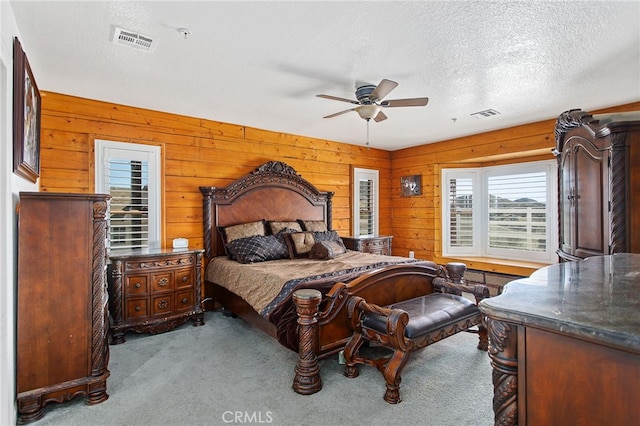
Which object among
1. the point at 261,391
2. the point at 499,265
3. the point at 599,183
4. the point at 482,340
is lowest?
the point at 261,391

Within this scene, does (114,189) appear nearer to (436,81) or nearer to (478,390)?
(436,81)

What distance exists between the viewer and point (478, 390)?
2.42 metres

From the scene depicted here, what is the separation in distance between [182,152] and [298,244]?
1912 mm

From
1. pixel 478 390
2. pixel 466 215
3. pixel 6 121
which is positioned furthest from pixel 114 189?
pixel 466 215

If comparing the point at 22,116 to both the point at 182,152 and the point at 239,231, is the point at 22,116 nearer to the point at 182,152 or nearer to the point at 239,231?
the point at 182,152

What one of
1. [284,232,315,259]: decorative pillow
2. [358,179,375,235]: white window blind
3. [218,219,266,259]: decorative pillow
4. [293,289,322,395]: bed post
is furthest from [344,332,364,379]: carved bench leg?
[358,179,375,235]: white window blind

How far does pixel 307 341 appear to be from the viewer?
249 centimetres

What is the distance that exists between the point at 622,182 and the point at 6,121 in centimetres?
437

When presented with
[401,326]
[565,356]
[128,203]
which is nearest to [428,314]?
[401,326]

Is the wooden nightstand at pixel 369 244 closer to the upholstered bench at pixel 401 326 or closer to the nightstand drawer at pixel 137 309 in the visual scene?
the upholstered bench at pixel 401 326

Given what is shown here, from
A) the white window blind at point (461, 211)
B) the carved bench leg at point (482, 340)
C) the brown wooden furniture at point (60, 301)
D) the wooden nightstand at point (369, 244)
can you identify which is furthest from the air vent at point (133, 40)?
the white window blind at point (461, 211)

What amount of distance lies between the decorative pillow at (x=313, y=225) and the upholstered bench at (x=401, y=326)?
86.8 inches

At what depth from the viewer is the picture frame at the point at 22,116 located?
82.1 inches

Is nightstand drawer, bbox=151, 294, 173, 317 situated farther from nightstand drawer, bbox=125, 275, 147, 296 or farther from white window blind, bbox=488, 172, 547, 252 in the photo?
white window blind, bbox=488, 172, 547, 252
